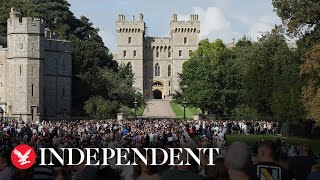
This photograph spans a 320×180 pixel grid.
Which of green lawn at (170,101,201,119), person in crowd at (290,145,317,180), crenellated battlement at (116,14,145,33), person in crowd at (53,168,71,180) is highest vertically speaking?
crenellated battlement at (116,14,145,33)

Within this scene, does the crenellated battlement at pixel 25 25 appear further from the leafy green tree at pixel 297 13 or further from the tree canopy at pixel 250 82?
the leafy green tree at pixel 297 13

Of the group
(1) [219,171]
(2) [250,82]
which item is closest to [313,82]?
(1) [219,171]

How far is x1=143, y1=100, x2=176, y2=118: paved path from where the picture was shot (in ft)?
294

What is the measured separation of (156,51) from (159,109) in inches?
1380

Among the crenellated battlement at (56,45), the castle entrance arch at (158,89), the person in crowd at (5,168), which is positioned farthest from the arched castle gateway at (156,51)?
the person in crowd at (5,168)

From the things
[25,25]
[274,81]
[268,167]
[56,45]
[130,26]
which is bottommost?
[268,167]

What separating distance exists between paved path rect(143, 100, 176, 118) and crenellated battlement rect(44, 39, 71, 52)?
22179 mm

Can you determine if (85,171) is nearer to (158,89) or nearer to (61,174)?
(61,174)

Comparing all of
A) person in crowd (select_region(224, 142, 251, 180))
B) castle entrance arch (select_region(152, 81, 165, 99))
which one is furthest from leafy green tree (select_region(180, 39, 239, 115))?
person in crowd (select_region(224, 142, 251, 180))

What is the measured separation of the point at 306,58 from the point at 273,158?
26.5 m

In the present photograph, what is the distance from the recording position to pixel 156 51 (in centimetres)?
13075

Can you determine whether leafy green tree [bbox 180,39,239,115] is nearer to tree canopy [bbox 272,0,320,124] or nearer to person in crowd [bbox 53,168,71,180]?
tree canopy [bbox 272,0,320,124]

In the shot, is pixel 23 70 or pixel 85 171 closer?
pixel 85 171

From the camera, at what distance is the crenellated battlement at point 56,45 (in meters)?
65.6
